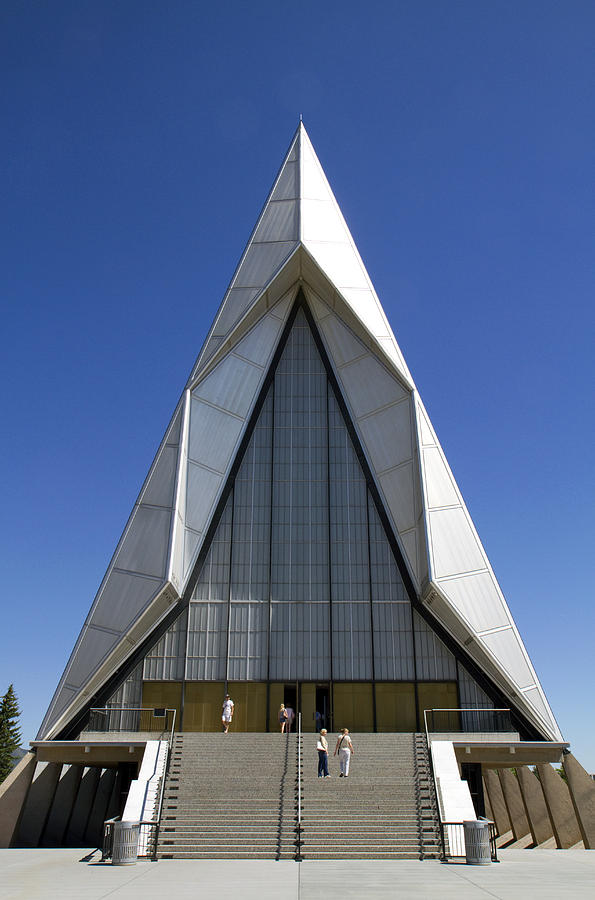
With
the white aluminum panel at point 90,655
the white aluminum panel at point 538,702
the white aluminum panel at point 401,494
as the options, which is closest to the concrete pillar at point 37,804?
the white aluminum panel at point 90,655

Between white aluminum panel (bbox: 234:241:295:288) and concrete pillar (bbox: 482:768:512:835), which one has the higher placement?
white aluminum panel (bbox: 234:241:295:288)

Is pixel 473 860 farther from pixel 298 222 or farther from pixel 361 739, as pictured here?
pixel 298 222

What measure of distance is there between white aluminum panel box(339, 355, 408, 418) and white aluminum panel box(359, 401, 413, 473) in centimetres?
39

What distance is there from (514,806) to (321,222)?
27.8 metres

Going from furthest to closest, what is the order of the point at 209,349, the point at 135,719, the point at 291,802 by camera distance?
1. the point at 209,349
2. the point at 135,719
3. the point at 291,802

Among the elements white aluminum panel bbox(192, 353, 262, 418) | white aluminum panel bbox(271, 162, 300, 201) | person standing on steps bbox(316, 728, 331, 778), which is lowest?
person standing on steps bbox(316, 728, 331, 778)

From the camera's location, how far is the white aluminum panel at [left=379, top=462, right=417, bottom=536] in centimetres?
2523

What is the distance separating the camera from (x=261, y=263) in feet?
91.9

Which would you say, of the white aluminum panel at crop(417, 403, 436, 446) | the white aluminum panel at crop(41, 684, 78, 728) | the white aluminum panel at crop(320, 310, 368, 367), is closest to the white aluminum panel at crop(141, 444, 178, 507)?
the white aluminum panel at crop(41, 684, 78, 728)

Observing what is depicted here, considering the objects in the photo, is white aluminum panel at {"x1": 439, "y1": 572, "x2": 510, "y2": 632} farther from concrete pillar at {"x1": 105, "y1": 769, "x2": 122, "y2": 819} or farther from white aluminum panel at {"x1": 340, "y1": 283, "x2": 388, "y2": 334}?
concrete pillar at {"x1": 105, "y1": 769, "x2": 122, "y2": 819}

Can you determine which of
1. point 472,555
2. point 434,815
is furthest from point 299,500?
point 434,815

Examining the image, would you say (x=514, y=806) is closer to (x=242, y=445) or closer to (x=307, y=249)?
(x=242, y=445)

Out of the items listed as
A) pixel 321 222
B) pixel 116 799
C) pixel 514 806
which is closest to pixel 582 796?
pixel 514 806

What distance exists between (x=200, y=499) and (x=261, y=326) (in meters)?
7.87
